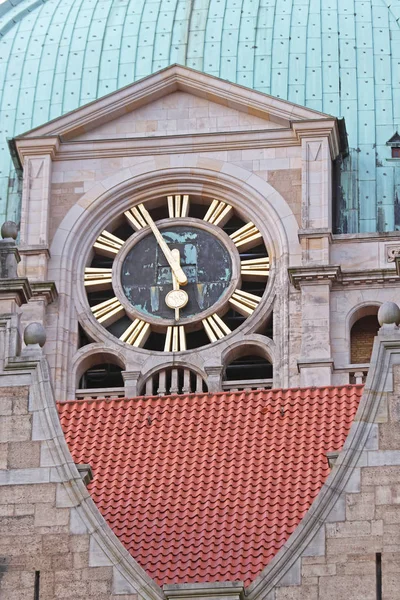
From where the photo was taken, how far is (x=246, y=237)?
4353cm

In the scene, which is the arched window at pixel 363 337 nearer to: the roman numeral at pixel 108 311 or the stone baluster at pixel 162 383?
the stone baluster at pixel 162 383

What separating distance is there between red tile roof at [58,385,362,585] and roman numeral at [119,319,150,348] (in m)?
6.55

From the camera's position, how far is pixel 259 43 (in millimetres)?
46438

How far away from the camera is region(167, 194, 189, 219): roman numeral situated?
43.9 m

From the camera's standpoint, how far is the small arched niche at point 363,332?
138ft

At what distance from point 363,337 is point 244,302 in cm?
166

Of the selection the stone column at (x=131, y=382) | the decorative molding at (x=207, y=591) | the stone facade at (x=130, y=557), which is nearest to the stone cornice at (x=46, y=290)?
the stone column at (x=131, y=382)

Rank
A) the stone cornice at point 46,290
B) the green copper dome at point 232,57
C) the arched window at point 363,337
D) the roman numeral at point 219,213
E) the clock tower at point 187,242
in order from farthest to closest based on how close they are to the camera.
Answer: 1. the green copper dome at point 232,57
2. the roman numeral at point 219,213
3. the stone cornice at point 46,290
4. the arched window at point 363,337
5. the clock tower at point 187,242

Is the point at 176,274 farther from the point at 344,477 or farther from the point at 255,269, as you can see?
the point at 344,477

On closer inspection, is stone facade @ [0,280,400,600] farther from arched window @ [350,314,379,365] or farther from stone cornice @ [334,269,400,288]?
stone cornice @ [334,269,400,288]

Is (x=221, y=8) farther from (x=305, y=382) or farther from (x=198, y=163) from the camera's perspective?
(x=305, y=382)

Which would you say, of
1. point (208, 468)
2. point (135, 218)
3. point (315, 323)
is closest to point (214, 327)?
point (315, 323)

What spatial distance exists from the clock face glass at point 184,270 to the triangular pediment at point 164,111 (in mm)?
1905

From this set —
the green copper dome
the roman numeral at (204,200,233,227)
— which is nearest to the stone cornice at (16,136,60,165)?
the green copper dome
